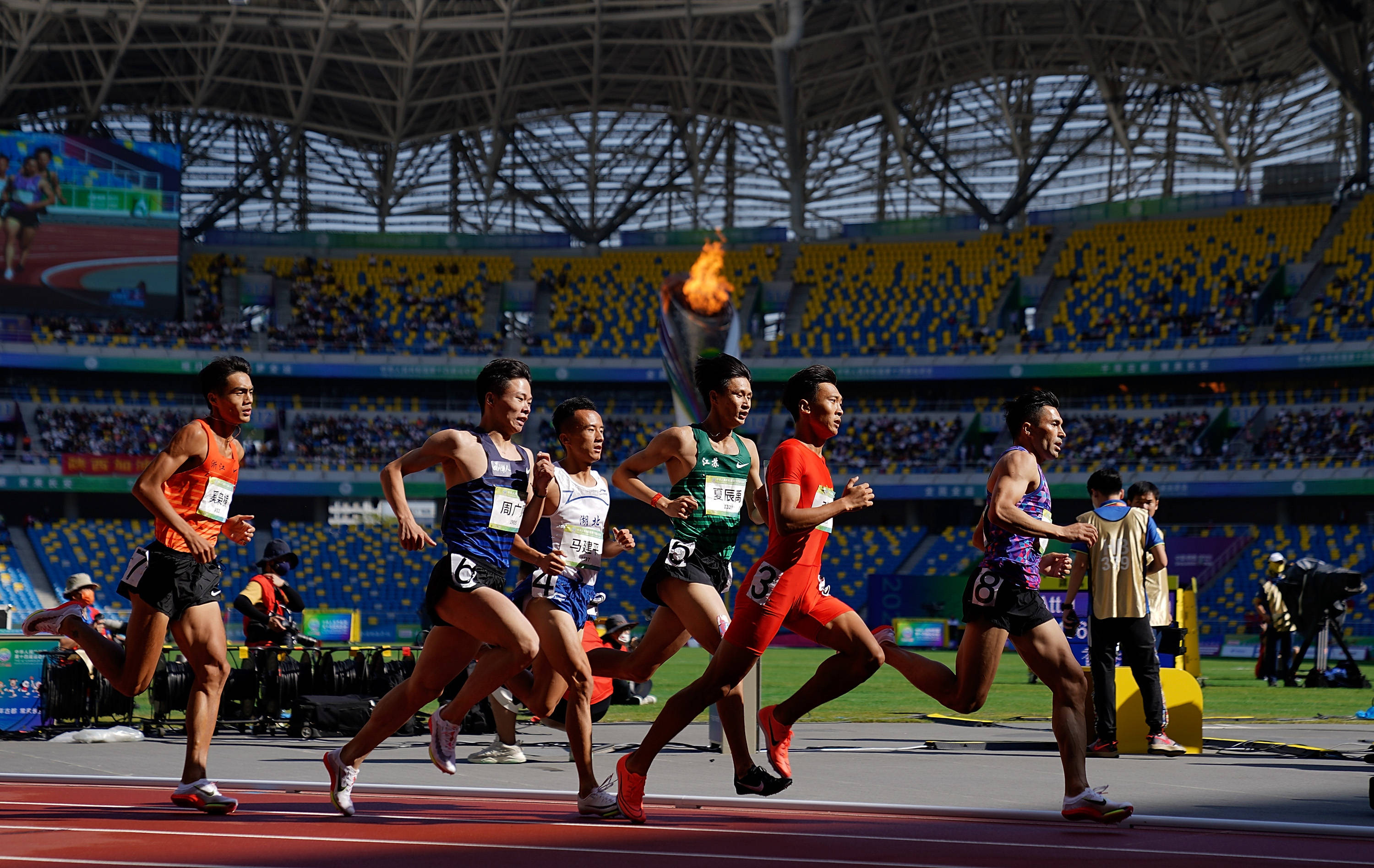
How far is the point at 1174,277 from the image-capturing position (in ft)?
168

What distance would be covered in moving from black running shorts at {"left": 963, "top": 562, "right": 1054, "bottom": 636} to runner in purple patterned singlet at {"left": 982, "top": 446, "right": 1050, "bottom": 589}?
0.03m

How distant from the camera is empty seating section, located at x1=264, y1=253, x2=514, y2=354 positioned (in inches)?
2151

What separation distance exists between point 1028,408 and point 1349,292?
44.3 metres

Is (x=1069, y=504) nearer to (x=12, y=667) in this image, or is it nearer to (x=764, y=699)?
(x=764, y=699)

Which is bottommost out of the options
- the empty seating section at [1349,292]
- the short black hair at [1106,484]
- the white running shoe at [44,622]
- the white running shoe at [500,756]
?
the white running shoe at [500,756]

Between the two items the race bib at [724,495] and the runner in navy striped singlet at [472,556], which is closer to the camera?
the runner in navy striped singlet at [472,556]

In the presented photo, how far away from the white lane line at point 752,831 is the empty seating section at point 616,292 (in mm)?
46582

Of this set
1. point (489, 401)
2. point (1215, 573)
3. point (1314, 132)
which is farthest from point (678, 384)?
point (1314, 132)

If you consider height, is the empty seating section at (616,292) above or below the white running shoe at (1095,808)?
above

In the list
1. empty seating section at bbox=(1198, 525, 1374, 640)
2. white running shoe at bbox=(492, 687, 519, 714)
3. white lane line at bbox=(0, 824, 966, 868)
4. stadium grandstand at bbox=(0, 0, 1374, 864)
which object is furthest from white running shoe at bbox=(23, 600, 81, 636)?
empty seating section at bbox=(1198, 525, 1374, 640)

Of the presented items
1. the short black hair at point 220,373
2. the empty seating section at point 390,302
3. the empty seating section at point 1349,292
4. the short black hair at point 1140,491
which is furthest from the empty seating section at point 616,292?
the short black hair at point 220,373

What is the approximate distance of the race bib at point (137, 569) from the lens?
770cm

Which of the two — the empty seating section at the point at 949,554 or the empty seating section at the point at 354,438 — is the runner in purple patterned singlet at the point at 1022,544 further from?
the empty seating section at the point at 354,438

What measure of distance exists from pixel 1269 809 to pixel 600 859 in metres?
4.00
